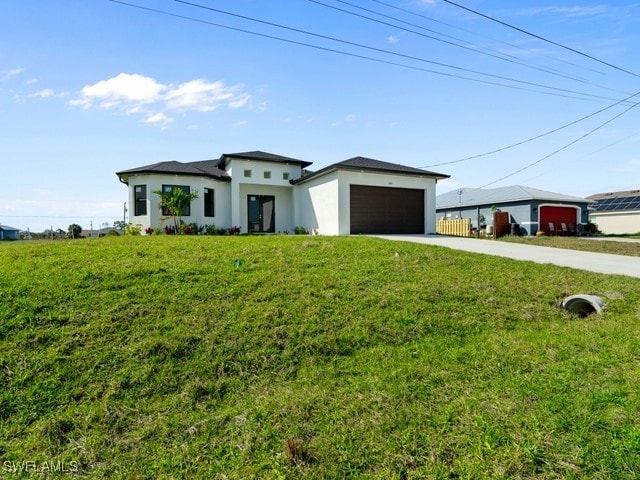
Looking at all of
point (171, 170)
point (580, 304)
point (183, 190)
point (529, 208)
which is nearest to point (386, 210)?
point (183, 190)

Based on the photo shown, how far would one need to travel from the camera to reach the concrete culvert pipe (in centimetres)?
552

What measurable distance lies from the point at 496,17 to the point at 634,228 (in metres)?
31.0

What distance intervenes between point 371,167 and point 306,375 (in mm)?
12652

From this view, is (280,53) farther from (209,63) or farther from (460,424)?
(460,424)

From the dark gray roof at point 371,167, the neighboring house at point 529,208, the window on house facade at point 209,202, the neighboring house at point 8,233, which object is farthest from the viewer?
the neighboring house at point 8,233

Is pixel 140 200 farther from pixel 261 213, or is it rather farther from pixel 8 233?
pixel 8 233

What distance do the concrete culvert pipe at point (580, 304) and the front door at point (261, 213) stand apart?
1447cm

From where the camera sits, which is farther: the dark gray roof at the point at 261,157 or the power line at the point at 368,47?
the dark gray roof at the point at 261,157

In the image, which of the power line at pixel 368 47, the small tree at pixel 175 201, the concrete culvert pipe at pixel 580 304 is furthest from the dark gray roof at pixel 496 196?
the small tree at pixel 175 201

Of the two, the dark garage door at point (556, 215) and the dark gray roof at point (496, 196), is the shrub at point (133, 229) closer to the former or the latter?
the dark gray roof at point (496, 196)

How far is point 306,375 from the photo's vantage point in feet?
12.3

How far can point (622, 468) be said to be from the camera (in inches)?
90.0

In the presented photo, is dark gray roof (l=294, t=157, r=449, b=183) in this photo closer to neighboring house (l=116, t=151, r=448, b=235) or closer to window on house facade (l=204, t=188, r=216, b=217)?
neighboring house (l=116, t=151, r=448, b=235)

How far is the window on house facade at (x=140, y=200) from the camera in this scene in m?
16.1
